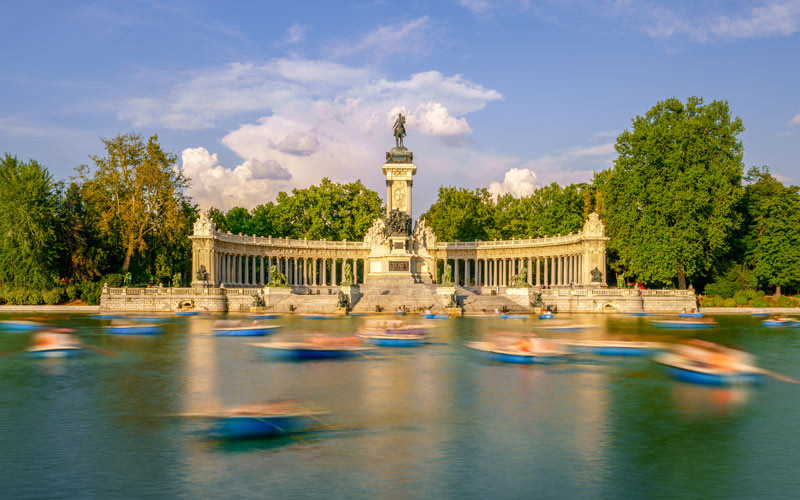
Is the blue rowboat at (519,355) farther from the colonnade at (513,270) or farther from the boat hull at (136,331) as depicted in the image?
the colonnade at (513,270)

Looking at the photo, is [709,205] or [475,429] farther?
[709,205]

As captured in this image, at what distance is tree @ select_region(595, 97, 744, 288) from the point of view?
6419cm

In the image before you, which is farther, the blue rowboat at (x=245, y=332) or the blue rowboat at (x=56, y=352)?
the blue rowboat at (x=245, y=332)

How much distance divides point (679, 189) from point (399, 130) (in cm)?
3351

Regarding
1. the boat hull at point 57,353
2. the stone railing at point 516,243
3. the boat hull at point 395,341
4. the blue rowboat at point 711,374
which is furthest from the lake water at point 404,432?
the stone railing at point 516,243

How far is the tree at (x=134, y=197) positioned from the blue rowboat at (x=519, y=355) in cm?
5335

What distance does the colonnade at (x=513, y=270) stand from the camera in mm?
78625

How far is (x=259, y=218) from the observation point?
101 meters

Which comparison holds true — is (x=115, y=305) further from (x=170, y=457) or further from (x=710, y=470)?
(x=710, y=470)

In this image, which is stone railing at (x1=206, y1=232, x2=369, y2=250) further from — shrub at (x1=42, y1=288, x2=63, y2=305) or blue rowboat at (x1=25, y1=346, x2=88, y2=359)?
blue rowboat at (x1=25, y1=346, x2=88, y2=359)

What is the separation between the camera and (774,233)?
68.1 metres

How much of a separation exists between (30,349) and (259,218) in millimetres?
70492

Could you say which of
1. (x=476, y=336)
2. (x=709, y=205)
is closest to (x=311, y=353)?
(x=476, y=336)

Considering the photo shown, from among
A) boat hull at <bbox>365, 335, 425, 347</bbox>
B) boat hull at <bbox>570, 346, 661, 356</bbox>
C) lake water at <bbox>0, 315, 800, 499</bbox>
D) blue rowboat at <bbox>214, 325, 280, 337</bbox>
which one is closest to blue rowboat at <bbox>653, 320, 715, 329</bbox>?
boat hull at <bbox>570, 346, 661, 356</bbox>
